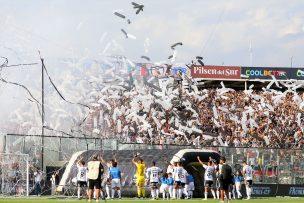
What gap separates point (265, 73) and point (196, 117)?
19.5 m

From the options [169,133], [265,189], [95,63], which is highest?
[95,63]

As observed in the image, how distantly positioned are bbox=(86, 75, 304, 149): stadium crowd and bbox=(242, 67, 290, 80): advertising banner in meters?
12.3

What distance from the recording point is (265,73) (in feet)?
254

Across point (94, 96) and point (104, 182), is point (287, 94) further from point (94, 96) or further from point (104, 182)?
point (104, 182)

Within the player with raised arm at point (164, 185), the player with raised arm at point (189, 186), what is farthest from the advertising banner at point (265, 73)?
the player with raised arm at point (164, 185)

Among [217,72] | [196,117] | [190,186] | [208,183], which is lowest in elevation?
[190,186]

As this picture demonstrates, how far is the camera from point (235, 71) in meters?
76.9

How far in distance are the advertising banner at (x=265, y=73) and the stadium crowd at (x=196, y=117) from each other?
40.2 ft

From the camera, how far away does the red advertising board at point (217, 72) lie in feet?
245

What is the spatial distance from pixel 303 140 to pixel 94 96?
1518 centimetres

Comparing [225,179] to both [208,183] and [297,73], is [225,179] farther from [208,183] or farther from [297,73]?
[297,73]

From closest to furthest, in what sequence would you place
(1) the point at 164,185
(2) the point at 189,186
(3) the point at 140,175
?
1. (3) the point at 140,175
2. (1) the point at 164,185
3. (2) the point at 189,186

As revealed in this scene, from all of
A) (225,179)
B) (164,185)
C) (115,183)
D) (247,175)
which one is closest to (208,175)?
(164,185)

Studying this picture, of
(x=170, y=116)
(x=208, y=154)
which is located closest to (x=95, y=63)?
(x=170, y=116)
